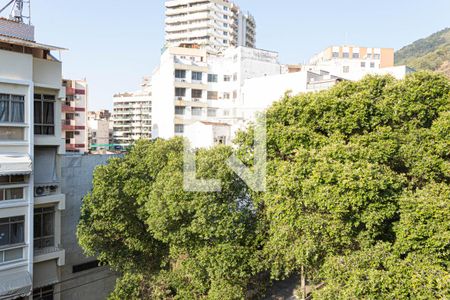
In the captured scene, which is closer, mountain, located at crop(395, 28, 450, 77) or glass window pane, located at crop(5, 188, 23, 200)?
glass window pane, located at crop(5, 188, 23, 200)

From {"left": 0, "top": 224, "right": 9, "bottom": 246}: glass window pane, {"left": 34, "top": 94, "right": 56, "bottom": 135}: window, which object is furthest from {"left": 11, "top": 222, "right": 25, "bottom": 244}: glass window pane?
{"left": 34, "top": 94, "right": 56, "bottom": 135}: window

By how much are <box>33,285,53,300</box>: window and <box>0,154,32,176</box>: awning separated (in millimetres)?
4715

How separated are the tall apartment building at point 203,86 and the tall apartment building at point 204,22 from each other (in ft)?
76.2

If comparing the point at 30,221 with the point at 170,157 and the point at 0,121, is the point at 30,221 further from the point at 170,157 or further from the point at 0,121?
the point at 170,157

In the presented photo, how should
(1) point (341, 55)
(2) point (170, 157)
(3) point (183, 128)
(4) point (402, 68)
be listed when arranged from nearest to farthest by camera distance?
1. (2) point (170, 157)
2. (4) point (402, 68)
3. (3) point (183, 128)
4. (1) point (341, 55)

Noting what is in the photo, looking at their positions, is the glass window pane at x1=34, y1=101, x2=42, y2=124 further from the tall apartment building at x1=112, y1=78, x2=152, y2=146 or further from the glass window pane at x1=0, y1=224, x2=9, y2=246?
the tall apartment building at x1=112, y1=78, x2=152, y2=146

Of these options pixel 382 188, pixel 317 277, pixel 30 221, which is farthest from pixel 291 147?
pixel 30 221

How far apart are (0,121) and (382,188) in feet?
38.9

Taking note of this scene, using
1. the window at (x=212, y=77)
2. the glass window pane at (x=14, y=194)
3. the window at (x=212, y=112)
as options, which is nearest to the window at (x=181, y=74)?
the window at (x=212, y=77)

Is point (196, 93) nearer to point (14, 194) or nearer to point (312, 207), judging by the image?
point (14, 194)

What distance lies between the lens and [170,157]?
11.8 metres

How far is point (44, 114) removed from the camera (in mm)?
12828

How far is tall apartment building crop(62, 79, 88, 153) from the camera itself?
1431 inches

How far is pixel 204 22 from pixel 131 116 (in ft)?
74.8
